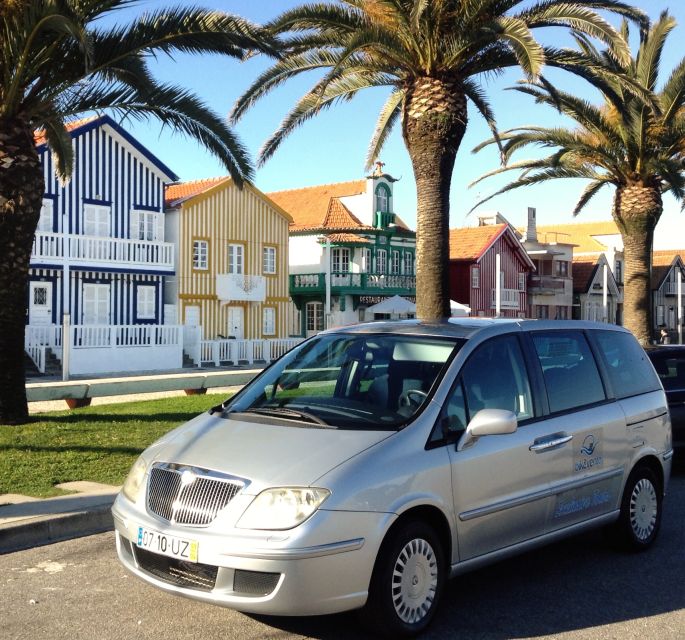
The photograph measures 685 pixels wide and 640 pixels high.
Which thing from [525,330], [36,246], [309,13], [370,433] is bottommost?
[370,433]

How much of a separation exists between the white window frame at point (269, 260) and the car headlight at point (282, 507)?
125 ft

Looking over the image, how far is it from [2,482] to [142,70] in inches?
295

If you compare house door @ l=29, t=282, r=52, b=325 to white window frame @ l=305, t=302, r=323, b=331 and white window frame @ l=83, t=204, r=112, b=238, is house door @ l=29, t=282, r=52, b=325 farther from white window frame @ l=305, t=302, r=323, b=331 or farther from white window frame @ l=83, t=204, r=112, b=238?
white window frame @ l=305, t=302, r=323, b=331

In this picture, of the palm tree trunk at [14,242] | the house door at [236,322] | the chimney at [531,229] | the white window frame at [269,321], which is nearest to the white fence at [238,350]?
the house door at [236,322]

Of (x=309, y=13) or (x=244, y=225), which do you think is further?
(x=244, y=225)

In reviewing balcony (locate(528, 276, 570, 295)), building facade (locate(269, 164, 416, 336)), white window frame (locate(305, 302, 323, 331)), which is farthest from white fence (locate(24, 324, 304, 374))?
balcony (locate(528, 276, 570, 295))

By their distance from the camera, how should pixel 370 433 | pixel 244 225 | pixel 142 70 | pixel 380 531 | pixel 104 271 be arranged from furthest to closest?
pixel 244 225
pixel 104 271
pixel 142 70
pixel 370 433
pixel 380 531

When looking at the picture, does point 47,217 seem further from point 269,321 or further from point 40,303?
point 269,321

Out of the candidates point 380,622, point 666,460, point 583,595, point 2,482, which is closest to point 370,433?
point 380,622

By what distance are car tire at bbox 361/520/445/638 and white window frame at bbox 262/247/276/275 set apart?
37920mm

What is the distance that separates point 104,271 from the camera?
34062mm

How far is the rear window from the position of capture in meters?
6.71

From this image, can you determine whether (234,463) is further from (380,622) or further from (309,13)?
(309,13)

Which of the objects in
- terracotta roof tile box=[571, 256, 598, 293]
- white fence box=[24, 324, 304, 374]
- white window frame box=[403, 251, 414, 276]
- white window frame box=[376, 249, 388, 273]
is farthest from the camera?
terracotta roof tile box=[571, 256, 598, 293]
